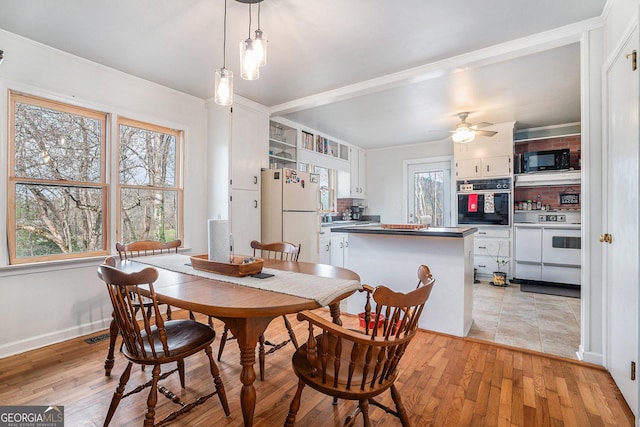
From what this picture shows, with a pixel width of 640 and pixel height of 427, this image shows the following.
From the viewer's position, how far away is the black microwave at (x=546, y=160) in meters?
4.43

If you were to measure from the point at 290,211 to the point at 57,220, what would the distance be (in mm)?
2261

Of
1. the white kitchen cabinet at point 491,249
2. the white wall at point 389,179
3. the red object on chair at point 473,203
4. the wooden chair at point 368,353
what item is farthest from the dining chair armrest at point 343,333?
the white wall at point 389,179

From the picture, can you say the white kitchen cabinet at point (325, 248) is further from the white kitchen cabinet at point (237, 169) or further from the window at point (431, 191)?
the window at point (431, 191)

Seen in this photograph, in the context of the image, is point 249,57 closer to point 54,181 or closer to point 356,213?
point 54,181

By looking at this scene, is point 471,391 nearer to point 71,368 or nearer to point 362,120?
point 71,368

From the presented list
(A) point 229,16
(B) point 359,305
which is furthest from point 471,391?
(A) point 229,16

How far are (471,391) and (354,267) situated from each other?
4.92 ft

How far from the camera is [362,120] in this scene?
179 inches

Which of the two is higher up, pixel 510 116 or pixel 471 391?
pixel 510 116

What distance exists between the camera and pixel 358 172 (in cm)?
625

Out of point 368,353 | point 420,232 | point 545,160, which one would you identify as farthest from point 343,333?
point 545,160

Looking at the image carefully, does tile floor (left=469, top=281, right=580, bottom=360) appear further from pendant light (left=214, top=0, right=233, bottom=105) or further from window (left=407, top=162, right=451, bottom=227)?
pendant light (left=214, top=0, right=233, bottom=105)

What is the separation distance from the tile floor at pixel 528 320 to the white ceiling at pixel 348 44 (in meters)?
2.35

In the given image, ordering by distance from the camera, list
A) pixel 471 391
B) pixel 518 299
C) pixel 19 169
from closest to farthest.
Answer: pixel 471 391, pixel 19 169, pixel 518 299
